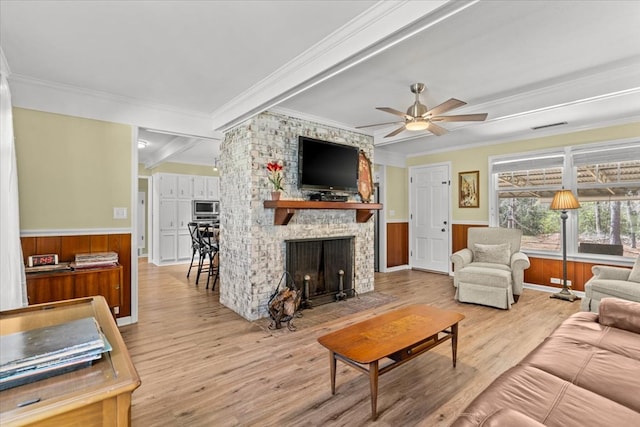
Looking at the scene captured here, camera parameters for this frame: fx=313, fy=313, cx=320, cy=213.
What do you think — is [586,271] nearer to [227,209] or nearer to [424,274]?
[424,274]

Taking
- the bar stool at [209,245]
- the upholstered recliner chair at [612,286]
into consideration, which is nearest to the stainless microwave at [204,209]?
the bar stool at [209,245]

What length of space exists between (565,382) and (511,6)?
219 centimetres

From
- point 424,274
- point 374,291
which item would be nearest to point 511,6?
point 374,291

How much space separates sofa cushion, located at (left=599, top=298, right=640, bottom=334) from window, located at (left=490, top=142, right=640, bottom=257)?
3086mm

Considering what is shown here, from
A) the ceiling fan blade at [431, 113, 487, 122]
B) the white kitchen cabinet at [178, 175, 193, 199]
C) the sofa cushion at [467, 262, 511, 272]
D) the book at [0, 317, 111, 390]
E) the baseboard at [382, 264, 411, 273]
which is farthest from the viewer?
the white kitchen cabinet at [178, 175, 193, 199]

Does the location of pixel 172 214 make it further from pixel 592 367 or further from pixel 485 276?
pixel 592 367

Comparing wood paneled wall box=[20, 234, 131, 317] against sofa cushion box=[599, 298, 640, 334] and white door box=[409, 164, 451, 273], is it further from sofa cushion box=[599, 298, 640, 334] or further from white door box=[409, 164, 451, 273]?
white door box=[409, 164, 451, 273]

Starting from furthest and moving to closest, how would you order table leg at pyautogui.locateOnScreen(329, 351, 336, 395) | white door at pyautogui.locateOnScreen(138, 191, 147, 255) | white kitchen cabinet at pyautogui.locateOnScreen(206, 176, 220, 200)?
white door at pyautogui.locateOnScreen(138, 191, 147, 255), white kitchen cabinet at pyautogui.locateOnScreen(206, 176, 220, 200), table leg at pyautogui.locateOnScreen(329, 351, 336, 395)

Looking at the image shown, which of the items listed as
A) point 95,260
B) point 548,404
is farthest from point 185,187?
point 548,404

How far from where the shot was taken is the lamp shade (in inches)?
172

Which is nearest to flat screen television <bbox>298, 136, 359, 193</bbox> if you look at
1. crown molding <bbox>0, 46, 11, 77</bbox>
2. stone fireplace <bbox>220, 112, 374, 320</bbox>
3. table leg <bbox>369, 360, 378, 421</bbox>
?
stone fireplace <bbox>220, 112, 374, 320</bbox>

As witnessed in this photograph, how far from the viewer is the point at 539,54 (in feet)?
8.61

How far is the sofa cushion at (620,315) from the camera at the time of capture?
6.73 ft

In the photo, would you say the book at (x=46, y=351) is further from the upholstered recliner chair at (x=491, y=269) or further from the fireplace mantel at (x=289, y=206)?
the upholstered recliner chair at (x=491, y=269)
